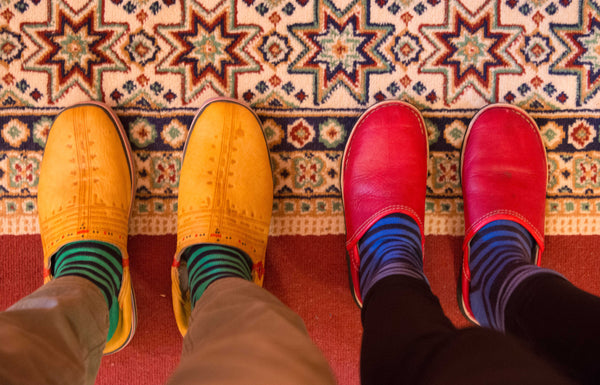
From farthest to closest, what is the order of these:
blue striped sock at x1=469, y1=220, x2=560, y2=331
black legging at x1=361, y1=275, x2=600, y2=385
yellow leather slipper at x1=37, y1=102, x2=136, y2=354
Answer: yellow leather slipper at x1=37, y1=102, x2=136, y2=354, blue striped sock at x1=469, y1=220, x2=560, y2=331, black legging at x1=361, y1=275, x2=600, y2=385

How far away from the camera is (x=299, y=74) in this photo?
2.79 ft

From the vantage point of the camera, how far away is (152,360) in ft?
2.95

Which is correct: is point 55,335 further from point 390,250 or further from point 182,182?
point 390,250

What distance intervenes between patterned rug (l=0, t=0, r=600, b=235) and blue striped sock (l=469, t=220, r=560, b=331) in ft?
0.44

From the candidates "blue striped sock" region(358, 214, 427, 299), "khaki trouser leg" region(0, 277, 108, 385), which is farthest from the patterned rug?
"khaki trouser leg" region(0, 277, 108, 385)

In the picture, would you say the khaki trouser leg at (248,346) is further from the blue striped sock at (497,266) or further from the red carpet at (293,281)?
the blue striped sock at (497,266)

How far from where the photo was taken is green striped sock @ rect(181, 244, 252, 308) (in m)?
0.76

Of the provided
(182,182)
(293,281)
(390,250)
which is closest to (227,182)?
(182,182)

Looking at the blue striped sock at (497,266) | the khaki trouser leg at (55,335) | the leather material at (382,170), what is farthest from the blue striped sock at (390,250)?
the khaki trouser leg at (55,335)

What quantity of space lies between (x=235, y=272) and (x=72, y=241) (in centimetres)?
35

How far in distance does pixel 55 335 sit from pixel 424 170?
0.74m

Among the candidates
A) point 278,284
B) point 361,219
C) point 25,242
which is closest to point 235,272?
point 278,284

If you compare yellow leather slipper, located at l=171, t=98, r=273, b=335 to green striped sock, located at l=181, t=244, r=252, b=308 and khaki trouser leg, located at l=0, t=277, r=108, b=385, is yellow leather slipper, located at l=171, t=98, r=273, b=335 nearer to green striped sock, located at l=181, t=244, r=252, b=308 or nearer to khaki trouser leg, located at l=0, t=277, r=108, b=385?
green striped sock, located at l=181, t=244, r=252, b=308

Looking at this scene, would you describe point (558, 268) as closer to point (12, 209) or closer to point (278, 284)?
point (278, 284)
